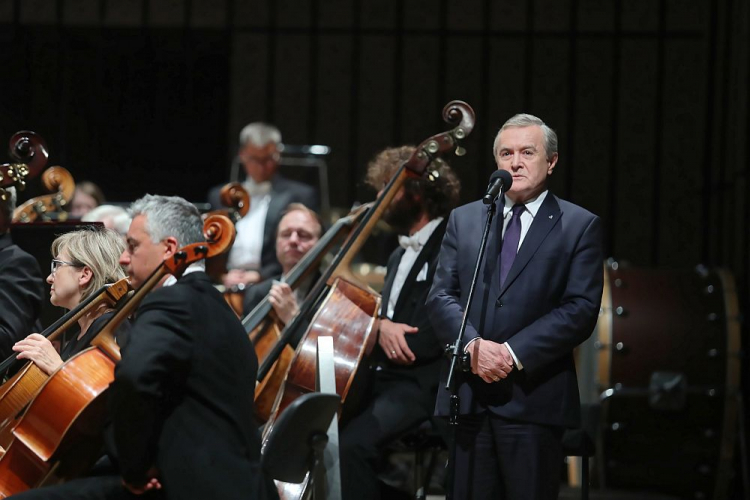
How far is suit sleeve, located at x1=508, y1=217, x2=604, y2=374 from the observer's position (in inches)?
123

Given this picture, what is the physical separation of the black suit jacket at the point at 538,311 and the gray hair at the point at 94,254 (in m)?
1.09

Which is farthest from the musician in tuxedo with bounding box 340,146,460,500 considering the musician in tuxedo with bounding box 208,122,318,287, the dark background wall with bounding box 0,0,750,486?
the dark background wall with bounding box 0,0,750,486

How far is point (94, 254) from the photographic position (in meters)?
3.58

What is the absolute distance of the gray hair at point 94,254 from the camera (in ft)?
11.7

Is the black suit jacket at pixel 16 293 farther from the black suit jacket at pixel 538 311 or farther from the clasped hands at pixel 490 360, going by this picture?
the clasped hands at pixel 490 360

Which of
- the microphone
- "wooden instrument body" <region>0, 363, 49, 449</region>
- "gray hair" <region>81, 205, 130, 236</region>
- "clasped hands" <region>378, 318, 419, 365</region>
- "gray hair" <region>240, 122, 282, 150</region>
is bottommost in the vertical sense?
"wooden instrument body" <region>0, 363, 49, 449</region>

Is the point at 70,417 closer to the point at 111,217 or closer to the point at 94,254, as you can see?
the point at 94,254

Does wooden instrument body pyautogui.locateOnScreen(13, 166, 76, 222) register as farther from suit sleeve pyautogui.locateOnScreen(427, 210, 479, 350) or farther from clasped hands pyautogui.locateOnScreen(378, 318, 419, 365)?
suit sleeve pyautogui.locateOnScreen(427, 210, 479, 350)

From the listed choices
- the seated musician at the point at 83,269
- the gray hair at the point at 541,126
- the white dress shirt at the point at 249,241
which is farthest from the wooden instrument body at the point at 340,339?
the white dress shirt at the point at 249,241

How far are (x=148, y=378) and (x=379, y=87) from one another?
4.96 m

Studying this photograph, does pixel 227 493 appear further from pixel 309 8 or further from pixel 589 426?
pixel 309 8

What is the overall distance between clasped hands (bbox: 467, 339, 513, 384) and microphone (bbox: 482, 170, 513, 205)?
44cm

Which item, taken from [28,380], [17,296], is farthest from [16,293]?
[28,380]

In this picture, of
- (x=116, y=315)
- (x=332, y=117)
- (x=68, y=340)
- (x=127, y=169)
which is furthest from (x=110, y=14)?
(x=116, y=315)
